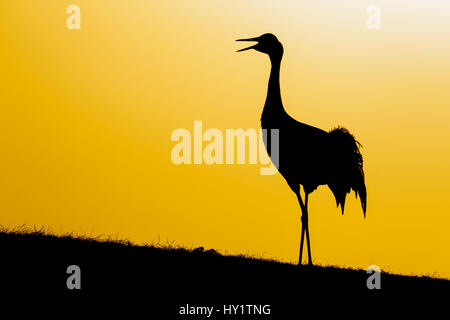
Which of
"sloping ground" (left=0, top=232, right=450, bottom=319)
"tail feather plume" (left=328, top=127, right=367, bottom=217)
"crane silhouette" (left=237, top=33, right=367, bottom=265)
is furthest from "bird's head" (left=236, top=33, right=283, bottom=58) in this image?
"sloping ground" (left=0, top=232, right=450, bottom=319)

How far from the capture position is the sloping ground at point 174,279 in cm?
1238

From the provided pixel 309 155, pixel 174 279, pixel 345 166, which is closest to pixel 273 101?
pixel 309 155

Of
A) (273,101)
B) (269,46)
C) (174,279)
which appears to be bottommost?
(174,279)

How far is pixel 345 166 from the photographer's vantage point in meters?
17.6

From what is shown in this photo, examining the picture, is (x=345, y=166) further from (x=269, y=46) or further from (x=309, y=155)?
(x=269, y=46)

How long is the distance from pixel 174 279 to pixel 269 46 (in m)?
7.63

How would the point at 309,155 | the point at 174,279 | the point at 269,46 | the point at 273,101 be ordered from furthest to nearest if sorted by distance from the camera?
1. the point at 269,46
2. the point at 273,101
3. the point at 309,155
4. the point at 174,279

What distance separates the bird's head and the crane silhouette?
1.49 ft

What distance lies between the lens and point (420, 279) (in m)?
16.3

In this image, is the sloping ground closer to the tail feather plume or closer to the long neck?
the tail feather plume
